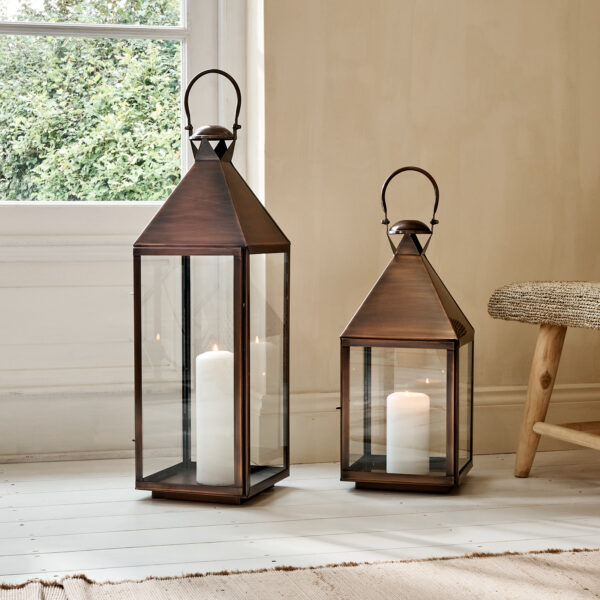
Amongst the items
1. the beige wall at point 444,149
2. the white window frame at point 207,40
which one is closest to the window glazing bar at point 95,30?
the white window frame at point 207,40

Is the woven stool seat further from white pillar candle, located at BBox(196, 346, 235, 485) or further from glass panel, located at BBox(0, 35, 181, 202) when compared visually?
glass panel, located at BBox(0, 35, 181, 202)

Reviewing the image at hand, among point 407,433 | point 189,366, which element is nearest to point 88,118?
point 189,366

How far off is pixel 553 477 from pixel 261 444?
2.11 feet

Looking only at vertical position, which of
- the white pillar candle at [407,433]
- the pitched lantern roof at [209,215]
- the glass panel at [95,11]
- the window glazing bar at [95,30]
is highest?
the glass panel at [95,11]

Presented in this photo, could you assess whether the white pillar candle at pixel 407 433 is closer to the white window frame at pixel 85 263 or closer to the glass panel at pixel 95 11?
the white window frame at pixel 85 263

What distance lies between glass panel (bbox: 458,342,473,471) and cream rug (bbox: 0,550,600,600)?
0.44 metres

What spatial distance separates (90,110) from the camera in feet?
6.98

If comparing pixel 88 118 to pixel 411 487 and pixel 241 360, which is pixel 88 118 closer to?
pixel 241 360

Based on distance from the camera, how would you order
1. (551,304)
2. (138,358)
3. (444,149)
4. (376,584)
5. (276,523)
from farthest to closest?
1. (444,149)
2. (551,304)
3. (138,358)
4. (276,523)
5. (376,584)

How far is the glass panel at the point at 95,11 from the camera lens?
2.07 meters

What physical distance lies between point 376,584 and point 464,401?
0.61 m

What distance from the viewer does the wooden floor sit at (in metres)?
1.35

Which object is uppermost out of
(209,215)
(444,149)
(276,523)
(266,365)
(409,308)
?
(444,149)

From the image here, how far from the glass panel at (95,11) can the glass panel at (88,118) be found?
45 mm
